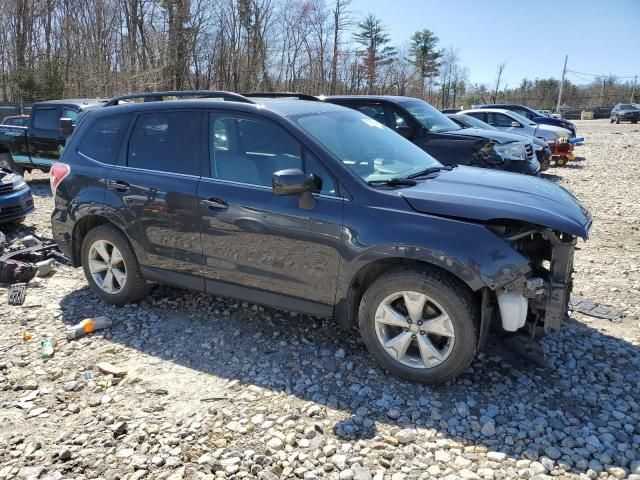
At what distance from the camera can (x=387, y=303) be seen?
11.3 feet

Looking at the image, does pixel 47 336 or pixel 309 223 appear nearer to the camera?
pixel 309 223

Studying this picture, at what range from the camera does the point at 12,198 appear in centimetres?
715

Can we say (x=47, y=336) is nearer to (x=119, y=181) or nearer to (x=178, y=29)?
(x=119, y=181)

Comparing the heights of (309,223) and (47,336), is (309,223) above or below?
above

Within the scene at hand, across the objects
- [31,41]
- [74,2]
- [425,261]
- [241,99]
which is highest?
[74,2]

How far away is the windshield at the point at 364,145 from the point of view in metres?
3.76

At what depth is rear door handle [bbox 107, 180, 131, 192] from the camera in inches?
174

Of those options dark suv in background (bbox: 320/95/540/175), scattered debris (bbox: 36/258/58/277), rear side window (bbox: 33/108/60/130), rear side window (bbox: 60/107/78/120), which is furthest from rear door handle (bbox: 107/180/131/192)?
rear side window (bbox: 33/108/60/130)

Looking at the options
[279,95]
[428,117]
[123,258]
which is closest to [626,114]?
[428,117]

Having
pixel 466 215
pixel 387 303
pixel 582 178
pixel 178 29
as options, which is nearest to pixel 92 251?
pixel 387 303

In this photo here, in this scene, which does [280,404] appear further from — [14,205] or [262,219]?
[14,205]

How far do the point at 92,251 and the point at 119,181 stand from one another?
31.1 inches

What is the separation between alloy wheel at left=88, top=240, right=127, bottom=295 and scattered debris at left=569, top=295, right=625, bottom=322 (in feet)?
13.2

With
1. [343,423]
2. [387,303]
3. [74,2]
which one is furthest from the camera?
[74,2]
